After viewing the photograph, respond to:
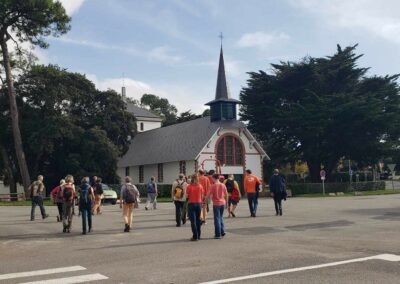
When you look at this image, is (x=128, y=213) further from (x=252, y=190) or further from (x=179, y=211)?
(x=252, y=190)

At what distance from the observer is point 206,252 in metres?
11.0

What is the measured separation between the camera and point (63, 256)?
1101 centimetres

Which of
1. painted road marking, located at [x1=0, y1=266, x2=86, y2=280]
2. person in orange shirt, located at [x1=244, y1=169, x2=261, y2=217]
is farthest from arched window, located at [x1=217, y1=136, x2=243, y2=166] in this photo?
painted road marking, located at [x1=0, y1=266, x2=86, y2=280]

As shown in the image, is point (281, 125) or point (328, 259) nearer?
point (328, 259)

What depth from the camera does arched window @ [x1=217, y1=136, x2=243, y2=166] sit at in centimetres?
5125

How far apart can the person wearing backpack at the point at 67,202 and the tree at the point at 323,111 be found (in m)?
39.5

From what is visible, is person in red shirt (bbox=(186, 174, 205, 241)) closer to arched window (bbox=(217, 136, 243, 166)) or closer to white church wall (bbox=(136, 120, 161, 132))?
arched window (bbox=(217, 136, 243, 166))

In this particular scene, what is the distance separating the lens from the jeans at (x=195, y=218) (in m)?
13.2

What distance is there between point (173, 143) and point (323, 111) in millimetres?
16136

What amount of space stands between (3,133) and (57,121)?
5.43 meters

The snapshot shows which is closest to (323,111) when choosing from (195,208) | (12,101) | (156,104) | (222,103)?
(222,103)

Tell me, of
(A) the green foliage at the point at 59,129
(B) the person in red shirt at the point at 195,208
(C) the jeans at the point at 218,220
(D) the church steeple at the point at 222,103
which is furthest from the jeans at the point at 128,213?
(D) the church steeple at the point at 222,103

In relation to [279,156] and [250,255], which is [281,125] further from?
[250,255]

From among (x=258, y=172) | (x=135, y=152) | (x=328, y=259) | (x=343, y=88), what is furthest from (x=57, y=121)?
(x=328, y=259)
